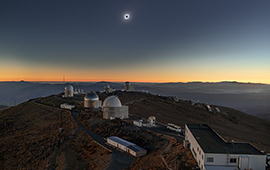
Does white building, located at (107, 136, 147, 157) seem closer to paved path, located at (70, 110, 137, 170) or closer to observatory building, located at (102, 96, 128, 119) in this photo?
paved path, located at (70, 110, 137, 170)

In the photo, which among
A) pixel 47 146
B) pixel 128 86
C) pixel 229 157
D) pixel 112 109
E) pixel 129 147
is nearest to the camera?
pixel 229 157

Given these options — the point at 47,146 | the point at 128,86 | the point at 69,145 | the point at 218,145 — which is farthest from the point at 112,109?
the point at 128,86

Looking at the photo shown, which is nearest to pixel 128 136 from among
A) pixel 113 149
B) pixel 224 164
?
pixel 113 149

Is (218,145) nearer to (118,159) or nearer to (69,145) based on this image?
(118,159)

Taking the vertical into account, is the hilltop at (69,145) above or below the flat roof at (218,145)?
below

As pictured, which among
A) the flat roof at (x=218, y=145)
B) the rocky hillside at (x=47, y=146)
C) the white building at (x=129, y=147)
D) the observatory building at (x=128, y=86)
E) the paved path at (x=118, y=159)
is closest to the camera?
the flat roof at (x=218, y=145)

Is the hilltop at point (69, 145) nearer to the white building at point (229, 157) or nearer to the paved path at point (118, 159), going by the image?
the paved path at point (118, 159)

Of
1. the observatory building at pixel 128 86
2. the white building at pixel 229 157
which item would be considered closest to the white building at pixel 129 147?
the white building at pixel 229 157

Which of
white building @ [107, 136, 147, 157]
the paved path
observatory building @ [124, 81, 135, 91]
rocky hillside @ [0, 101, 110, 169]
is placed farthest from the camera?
observatory building @ [124, 81, 135, 91]

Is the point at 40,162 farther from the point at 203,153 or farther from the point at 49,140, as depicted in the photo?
the point at 203,153

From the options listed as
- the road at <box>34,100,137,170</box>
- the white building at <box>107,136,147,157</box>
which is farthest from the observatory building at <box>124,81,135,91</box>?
the white building at <box>107,136,147,157</box>

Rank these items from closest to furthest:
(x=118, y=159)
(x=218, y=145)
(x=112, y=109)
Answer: (x=218, y=145)
(x=118, y=159)
(x=112, y=109)
